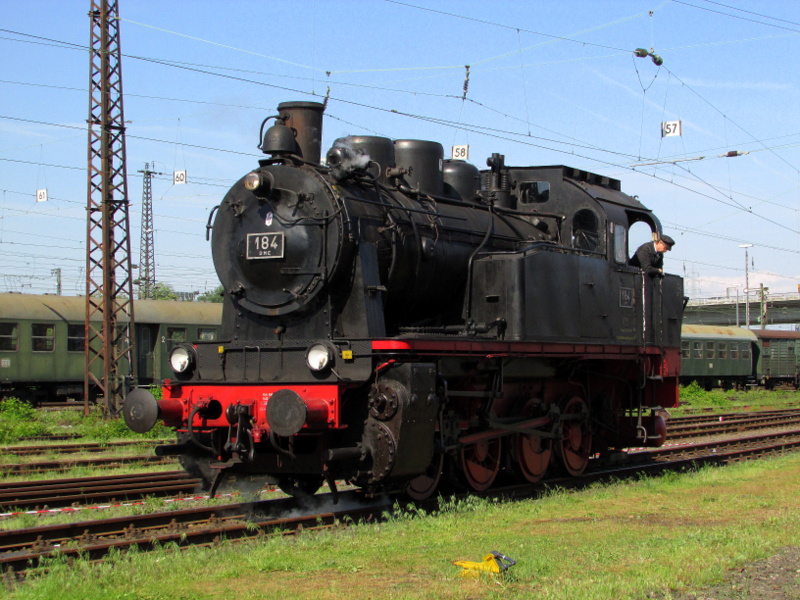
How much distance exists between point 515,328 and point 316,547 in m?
3.75

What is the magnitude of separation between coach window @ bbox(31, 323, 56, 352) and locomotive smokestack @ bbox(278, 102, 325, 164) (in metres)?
17.0

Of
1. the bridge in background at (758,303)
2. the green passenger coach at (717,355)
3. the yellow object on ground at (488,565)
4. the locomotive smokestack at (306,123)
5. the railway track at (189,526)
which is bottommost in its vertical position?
the railway track at (189,526)

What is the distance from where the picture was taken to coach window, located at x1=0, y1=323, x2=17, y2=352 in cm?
2383

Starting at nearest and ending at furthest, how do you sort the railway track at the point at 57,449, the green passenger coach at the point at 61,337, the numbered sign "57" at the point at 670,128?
the railway track at the point at 57,449 < the numbered sign "57" at the point at 670,128 < the green passenger coach at the point at 61,337

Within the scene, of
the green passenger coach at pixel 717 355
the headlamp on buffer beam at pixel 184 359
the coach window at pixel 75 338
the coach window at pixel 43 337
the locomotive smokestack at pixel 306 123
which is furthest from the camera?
the green passenger coach at pixel 717 355

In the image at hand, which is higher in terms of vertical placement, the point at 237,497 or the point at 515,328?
the point at 515,328

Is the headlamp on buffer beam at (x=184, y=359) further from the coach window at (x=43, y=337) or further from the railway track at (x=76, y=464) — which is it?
the coach window at (x=43, y=337)

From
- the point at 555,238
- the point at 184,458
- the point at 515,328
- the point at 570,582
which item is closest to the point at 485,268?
the point at 515,328

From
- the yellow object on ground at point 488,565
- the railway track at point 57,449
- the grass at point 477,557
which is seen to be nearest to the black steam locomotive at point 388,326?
the grass at point 477,557

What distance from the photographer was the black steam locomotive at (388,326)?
28.1 feet

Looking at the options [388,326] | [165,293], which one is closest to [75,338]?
[388,326]

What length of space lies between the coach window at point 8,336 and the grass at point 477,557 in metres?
18.1

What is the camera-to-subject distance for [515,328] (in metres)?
10.0

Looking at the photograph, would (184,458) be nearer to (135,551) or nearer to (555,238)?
(135,551)
